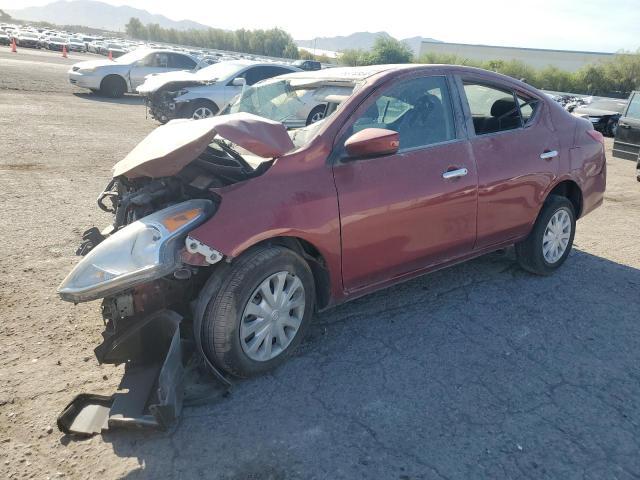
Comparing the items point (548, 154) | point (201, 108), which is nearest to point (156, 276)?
point (548, 154)

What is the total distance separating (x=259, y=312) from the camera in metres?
3.12

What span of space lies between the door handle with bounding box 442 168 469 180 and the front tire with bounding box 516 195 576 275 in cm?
122

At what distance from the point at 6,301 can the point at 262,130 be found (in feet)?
7.53

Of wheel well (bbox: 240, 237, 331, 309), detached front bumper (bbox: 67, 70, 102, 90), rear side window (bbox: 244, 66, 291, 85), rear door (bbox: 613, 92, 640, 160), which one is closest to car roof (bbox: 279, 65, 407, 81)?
wheel well (bbox: 240, 237, 331, 309)

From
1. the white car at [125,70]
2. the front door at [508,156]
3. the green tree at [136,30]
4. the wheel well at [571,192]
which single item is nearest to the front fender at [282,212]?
the front door at [508,156]

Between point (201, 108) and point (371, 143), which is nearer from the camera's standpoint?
point (371, 143)

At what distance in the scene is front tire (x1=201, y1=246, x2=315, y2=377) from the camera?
2.95 meters

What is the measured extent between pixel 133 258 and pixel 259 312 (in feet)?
2.53

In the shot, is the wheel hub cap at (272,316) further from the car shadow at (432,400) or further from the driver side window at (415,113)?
the driver side window at (415,113)

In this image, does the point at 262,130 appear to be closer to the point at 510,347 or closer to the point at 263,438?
the point at 263,438

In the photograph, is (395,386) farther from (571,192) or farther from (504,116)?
(571,192)

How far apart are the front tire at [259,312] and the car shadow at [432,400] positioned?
16 cm

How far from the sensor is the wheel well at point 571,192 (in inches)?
192

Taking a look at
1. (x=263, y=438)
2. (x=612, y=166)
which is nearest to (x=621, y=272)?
(x=263, y=438)
